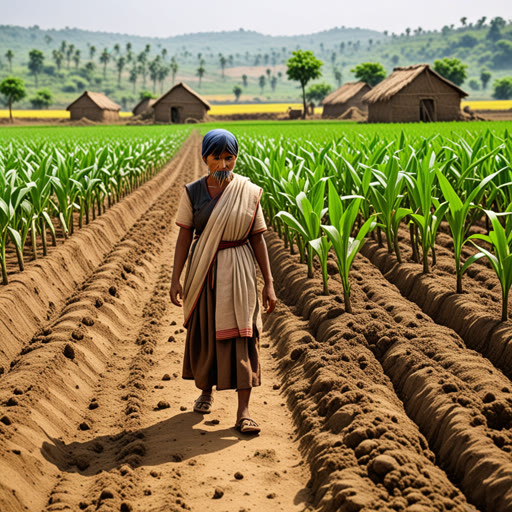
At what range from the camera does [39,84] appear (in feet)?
471

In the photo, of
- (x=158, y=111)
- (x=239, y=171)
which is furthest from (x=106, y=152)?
(x=158, y=111)

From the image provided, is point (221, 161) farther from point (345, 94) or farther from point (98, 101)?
point (98, 101)

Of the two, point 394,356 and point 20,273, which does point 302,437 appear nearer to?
point 394,356

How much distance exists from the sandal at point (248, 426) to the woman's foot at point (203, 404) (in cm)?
33

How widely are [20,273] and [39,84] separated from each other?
14973cm

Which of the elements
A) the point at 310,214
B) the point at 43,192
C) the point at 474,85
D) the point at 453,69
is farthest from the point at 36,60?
the point at 310,214

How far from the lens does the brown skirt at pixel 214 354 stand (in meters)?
3.31

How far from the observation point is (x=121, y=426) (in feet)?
11.5

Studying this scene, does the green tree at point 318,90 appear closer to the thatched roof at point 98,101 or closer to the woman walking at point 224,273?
the thatched roof at point 98,101

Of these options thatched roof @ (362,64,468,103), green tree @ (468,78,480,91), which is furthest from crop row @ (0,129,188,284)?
green tree @ (468,78,480,91)

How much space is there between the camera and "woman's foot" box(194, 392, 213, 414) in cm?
361

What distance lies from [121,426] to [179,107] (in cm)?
5553

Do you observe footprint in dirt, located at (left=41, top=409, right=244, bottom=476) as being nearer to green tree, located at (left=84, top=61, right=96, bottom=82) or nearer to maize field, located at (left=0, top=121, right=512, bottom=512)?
maize field, located at (left=0, top=121, right=512, bottom=512)

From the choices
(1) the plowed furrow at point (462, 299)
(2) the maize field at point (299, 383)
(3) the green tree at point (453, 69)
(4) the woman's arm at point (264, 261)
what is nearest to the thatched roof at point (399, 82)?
(2) the maize field at point (299, 383)
